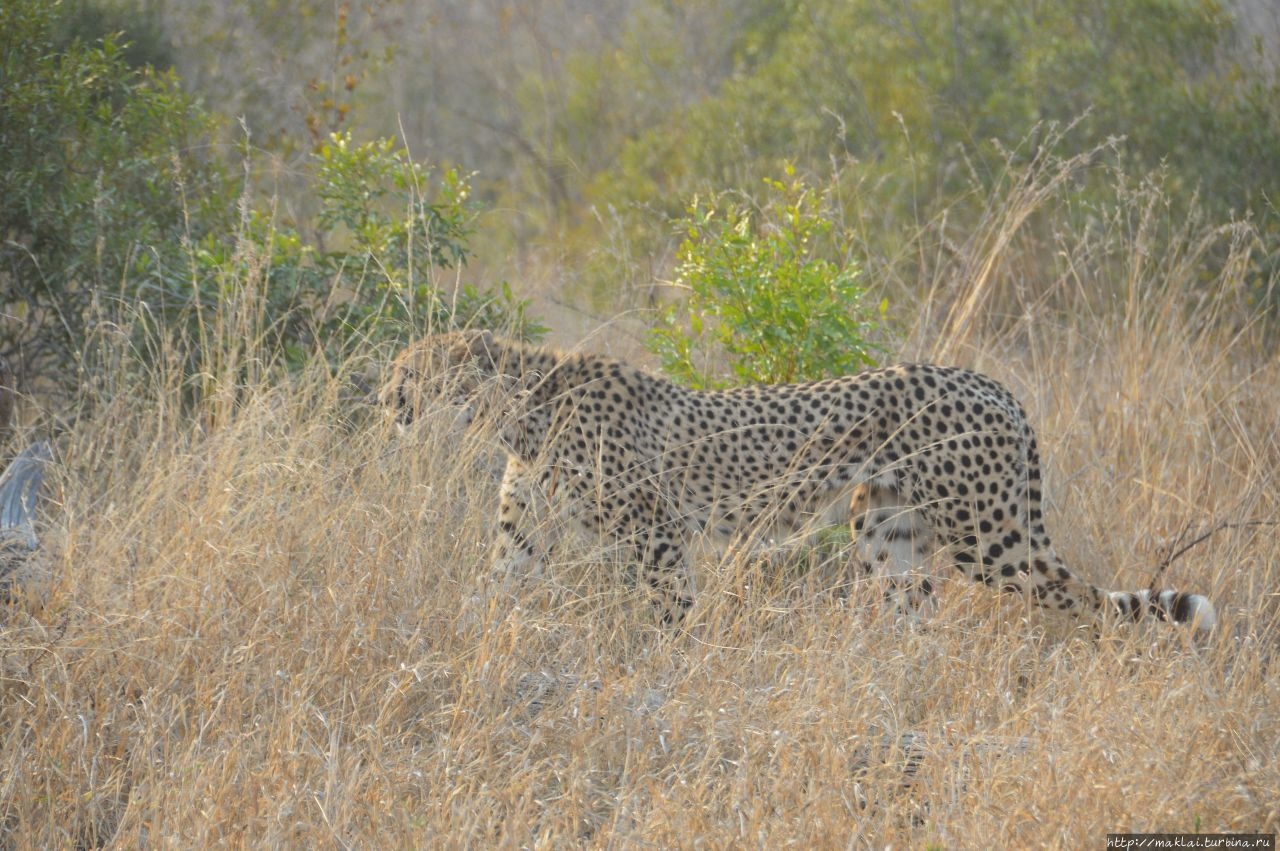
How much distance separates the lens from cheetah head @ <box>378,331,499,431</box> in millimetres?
4121

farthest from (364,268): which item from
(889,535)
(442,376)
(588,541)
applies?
(889,535)

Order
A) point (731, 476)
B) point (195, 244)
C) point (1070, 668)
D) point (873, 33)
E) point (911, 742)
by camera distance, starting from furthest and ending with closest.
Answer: point (873, 33) < point (195, 244) < point (731, 476) < point (1070, 668) < point (911, 742)

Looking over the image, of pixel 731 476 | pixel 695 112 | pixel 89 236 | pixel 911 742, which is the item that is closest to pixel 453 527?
pixel 731 476

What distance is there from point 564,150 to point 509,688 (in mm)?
7553

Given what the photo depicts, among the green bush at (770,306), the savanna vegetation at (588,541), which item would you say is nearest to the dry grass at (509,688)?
the savanna vegetation at (588,541)

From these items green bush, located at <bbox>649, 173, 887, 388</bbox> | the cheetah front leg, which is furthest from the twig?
the cheetah front leg

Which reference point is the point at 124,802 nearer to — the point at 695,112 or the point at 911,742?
the point at 911,742

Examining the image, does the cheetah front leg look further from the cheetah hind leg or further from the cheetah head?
the cheetah hind leg

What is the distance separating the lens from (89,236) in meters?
5.27

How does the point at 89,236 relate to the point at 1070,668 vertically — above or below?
above

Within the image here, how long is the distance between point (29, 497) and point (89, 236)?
5.19ft

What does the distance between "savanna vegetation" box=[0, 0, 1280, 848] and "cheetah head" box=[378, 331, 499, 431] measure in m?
0.10

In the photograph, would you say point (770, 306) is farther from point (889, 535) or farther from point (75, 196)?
point (75, 196)

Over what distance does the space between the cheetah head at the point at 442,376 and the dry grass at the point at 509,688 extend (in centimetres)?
12
